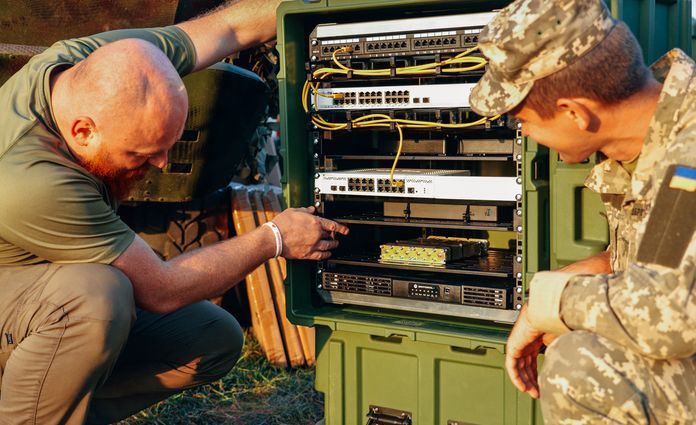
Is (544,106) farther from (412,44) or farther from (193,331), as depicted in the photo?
(193,331)

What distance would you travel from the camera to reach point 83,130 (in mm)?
2902

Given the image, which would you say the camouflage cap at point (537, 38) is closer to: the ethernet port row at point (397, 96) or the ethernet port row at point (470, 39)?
the ethernet port row at point (470, 39)

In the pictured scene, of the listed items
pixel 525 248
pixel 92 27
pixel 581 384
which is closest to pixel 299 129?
pixel 525 248

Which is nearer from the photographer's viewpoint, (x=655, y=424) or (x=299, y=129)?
(x=655, y=424)

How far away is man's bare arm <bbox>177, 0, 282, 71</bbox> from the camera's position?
11.6 ft

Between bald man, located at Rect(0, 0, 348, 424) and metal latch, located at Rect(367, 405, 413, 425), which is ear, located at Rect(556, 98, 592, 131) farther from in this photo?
metal latch, located at Rect(367, 405, 413, 425)

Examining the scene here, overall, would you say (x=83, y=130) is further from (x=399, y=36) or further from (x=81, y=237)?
(x=399, y=36)

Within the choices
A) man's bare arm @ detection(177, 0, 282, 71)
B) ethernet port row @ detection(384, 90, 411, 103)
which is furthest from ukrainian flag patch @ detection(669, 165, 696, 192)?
man's bare arm @ detection(177, 0, 282, 71)

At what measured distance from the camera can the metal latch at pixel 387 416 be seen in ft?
10.7

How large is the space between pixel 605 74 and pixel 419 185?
3.54 ft

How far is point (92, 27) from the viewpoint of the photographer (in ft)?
13.4

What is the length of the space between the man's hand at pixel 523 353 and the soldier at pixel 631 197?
0.13m

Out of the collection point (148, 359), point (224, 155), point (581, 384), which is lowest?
point (148, 359)

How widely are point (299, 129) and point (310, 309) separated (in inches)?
26.2
